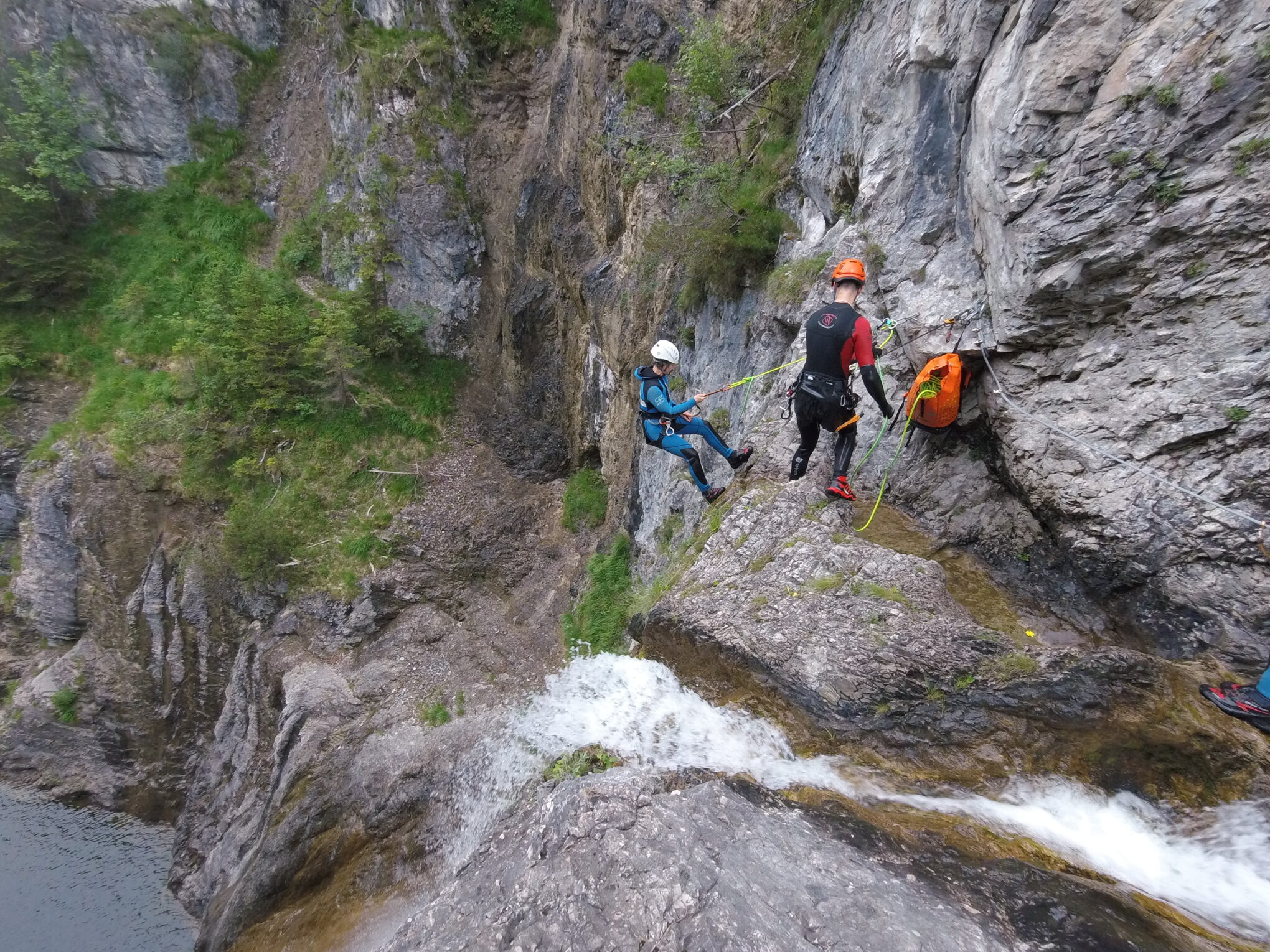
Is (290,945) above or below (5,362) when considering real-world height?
below

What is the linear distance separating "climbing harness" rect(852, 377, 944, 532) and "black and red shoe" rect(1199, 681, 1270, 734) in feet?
8.52

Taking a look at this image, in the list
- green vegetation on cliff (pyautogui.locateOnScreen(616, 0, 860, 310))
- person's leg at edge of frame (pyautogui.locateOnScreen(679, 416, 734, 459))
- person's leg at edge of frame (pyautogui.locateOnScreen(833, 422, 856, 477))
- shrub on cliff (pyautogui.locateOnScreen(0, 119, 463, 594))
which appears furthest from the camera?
shrub on cliff (pyautogui.locateOnScreen(0, 119, 463, 594))

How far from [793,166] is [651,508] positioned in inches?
250

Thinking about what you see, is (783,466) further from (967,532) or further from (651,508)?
(651,508)

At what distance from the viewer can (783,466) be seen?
256 inches

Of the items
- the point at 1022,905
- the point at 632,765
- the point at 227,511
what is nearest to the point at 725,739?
the point at 632,765

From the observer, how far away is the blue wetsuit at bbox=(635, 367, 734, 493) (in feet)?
24.2

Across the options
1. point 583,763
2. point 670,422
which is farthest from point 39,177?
point 583,763

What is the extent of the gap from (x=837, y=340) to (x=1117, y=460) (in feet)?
7.71

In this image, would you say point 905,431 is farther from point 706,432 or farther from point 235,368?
point 235,368

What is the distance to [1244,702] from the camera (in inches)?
129

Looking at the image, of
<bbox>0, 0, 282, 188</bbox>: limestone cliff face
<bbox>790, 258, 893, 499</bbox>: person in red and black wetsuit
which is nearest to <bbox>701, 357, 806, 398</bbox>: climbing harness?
<bbox>790, 258, 893, 499</bbox>: person in red and black wetsuit

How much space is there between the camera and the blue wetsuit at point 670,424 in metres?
7.37

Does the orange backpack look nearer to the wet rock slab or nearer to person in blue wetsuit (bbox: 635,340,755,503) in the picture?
person in blue wetsuit (bbox: 635,340,755,503)
